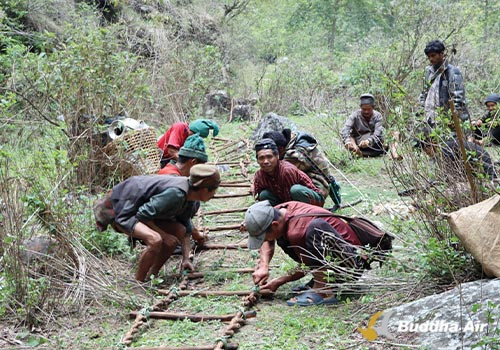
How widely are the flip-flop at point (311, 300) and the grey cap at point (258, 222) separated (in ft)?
1.51

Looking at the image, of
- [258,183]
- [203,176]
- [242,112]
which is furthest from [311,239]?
[242,112]

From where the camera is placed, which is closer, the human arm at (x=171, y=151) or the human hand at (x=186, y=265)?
the human hand at (x=186, y=265)

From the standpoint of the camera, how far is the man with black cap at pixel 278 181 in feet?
16.8

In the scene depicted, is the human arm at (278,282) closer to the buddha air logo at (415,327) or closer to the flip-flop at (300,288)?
the flip-flop at (300,288)

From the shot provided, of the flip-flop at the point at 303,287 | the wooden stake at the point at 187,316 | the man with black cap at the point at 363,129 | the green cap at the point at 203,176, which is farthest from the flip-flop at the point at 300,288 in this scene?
the man with black cap at the point at 363,129

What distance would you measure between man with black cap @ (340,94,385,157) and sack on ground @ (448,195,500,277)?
525 cm

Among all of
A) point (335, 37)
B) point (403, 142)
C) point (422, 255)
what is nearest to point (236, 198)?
point (403, 142)

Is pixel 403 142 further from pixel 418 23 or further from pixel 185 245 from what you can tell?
pixel 418 23

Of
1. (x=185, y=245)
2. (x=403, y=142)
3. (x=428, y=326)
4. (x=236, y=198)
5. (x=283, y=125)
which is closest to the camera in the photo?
(x=428, y=326)

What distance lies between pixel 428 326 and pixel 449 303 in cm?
17

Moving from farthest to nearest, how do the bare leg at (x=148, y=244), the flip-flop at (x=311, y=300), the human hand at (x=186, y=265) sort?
the human hand at (x=186, y=265)
the bare leg at (x=148, y=244)
the flip-flop at (x=311, y=300)

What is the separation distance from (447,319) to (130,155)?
4299 mm

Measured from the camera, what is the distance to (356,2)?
79.4 ft

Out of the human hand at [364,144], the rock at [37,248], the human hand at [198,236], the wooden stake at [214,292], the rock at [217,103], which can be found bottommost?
the rock at [217,103]
